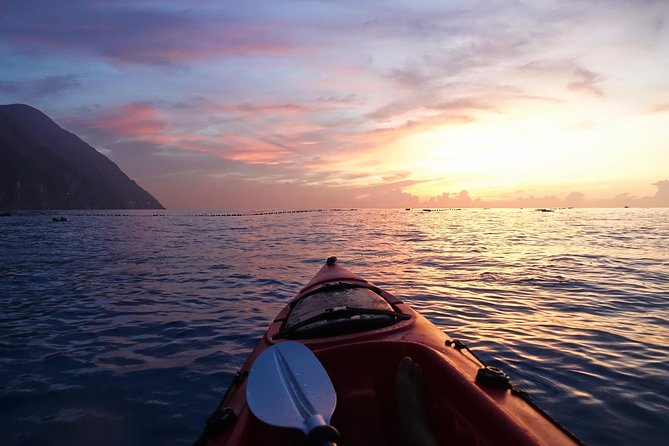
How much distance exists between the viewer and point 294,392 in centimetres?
303

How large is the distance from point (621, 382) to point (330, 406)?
189 inches

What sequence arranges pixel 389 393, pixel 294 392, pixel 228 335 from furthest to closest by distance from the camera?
pixel 228 335
pixel 389 393
pixel 294 392

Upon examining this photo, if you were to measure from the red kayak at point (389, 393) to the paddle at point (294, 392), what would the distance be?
0.15 meters

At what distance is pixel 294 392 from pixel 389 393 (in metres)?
1.07

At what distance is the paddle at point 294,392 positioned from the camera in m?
2.51

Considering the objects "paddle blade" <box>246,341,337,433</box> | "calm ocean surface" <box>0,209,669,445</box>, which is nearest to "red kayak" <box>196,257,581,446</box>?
A: "paddle blade" <box>246,341,337,433</box>

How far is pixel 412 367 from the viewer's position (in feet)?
11.1

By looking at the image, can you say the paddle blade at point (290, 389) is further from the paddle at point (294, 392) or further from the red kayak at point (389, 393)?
the red kayak at point (389, 393)

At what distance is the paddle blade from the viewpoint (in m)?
2.73

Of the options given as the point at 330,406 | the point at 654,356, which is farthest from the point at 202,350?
the point at 654,356

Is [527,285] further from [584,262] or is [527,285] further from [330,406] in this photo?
[330,406]

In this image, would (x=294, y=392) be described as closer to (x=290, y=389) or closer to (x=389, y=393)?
(x=290, y=389)

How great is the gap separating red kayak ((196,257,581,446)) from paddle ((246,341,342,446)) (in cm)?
15

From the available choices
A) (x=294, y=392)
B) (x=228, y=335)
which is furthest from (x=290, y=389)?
(x=228, y=335)
